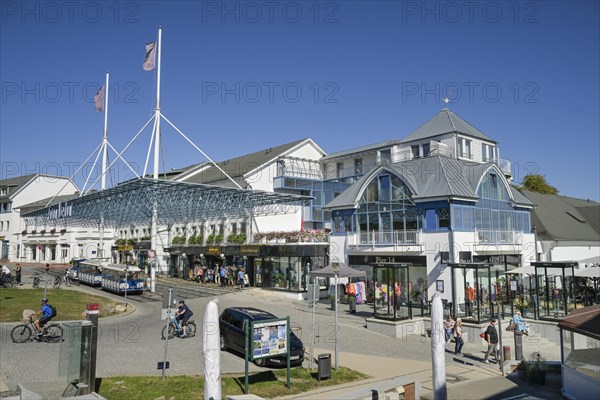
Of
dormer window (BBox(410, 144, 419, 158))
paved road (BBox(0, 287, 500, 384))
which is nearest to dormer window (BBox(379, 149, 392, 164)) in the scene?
dormer window (BBox(410, 144, 419, 158))

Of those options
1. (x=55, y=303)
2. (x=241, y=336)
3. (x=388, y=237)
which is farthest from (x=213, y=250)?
(x=241, y=336)

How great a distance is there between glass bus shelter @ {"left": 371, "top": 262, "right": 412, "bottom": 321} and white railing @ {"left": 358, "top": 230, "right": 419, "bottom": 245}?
23.1 ft

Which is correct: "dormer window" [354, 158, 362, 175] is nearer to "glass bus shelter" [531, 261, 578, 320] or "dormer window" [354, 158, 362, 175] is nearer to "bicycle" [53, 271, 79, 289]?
"glass bus shelter" [531, 261, 578, 320]

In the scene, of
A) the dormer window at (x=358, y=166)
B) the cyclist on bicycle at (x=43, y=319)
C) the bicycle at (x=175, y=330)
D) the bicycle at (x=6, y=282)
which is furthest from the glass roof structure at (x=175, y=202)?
the cyclist on bicycle at (x=43, y=319)

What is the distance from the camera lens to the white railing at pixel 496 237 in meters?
30.7

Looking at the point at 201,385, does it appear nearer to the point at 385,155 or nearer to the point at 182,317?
the point at 182,317

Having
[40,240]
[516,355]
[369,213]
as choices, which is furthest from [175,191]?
[40,240]

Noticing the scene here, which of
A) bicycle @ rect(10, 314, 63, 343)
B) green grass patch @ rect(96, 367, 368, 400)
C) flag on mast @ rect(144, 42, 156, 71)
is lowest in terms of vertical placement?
green grass patch @ rect(96, 367, 368, 400)

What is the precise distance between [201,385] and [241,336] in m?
3.82

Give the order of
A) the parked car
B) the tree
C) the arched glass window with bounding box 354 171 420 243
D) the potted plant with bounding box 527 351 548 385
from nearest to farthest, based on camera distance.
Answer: the potted plant with bounding box 527 351 548 385, the parked car, the arched glass window with bounding box 354 171 420 243, the tree

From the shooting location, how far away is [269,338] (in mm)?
13148

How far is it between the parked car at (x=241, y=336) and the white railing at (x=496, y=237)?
18.3 metres

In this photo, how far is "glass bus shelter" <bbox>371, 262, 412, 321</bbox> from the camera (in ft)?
75.0

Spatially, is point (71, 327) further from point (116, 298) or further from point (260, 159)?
point (260, 159)
